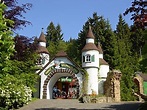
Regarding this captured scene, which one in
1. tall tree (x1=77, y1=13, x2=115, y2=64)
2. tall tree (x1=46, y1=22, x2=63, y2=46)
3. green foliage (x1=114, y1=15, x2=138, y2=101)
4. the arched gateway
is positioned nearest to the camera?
the arched gateway

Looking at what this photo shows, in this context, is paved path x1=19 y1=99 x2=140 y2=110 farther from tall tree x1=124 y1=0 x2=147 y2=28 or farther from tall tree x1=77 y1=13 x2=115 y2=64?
tall tree x1=77 y1=13 x2=115 y2=64

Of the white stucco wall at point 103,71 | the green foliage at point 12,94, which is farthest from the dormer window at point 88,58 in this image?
the green foliage at point 12,94

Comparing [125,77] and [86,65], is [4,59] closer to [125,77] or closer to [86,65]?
[86,65]

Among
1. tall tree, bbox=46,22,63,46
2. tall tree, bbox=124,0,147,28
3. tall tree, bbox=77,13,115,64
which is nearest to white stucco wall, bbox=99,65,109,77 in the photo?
tall tree, bbox=77,13,115,64

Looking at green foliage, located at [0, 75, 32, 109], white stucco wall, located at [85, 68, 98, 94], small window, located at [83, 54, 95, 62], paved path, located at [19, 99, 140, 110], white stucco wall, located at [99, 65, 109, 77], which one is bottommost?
paved path, located at [19, 99, 140, 110]

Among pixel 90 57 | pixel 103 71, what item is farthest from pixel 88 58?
pixel 103 71

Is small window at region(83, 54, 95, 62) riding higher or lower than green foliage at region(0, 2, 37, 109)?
higher

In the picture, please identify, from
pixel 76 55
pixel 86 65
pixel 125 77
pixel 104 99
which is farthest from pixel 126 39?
pixel 104 99

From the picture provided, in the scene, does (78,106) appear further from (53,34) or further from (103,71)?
(53,34)

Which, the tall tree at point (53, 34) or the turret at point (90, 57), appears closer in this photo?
the turret at point (90, 57)

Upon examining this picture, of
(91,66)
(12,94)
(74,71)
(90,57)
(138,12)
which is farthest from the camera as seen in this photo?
(90,57)

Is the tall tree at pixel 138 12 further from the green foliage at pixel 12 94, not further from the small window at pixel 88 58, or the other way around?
the small window at pixel 88 58

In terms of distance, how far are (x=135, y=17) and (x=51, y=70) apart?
22.7 meters

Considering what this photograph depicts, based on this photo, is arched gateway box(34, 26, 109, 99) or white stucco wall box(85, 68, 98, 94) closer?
white stucco wall box(85, 68, 98, 94)
